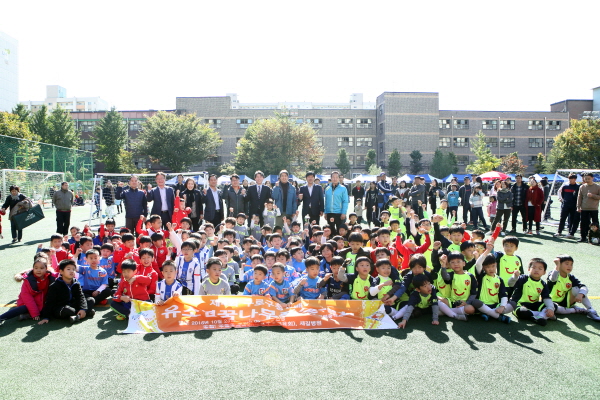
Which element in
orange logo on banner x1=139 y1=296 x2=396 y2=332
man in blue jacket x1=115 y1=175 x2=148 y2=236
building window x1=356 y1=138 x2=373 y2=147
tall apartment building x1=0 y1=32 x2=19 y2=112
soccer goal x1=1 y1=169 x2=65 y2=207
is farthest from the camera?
tall apartment building x1=0 y1=32 x2=19 y2=112

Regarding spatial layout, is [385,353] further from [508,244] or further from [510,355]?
[508,244]

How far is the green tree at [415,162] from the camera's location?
54.7 meters

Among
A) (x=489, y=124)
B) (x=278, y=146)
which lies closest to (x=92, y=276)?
(x=278, y=146)

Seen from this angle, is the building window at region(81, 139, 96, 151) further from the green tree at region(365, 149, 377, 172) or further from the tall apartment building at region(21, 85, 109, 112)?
A: the tall apartment building at region(21, 85, 109, 112)

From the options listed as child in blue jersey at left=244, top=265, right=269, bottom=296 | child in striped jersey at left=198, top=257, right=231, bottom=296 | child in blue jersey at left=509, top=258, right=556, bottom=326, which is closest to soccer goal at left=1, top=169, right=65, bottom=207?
child in striped jersey at left=198, top=257, right=231, bottom=296

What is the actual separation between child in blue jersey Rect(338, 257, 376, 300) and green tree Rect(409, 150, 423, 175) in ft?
169

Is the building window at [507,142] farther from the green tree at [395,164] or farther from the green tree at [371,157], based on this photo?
the green tree at [371,157]

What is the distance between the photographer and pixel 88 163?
112 ft

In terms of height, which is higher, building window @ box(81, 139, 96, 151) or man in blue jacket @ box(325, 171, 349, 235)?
building window @ box(81, 139, 96, 151)

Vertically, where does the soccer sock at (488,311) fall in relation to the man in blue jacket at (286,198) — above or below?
below

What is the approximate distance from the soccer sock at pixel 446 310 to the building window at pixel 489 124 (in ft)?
200

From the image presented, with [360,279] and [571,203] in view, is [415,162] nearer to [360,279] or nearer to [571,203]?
[571,203]

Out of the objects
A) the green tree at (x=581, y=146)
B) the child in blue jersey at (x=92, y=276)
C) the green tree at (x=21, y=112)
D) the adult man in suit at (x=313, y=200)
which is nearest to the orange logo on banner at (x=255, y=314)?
the child in blue jersey at (x=92, y=276)

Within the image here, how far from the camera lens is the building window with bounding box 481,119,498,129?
59.6 m
